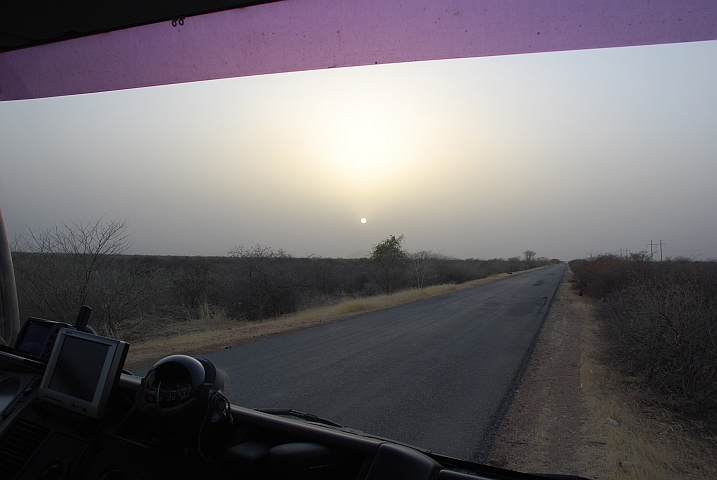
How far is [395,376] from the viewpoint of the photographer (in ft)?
24.2

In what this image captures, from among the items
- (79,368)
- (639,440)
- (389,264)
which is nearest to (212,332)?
(639,440)

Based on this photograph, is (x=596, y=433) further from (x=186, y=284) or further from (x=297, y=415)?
(x=186, y=284)

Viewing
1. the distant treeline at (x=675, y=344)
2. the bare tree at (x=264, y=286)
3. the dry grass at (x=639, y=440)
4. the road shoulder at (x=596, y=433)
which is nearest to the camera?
the dry grass at (x=639, y=440)

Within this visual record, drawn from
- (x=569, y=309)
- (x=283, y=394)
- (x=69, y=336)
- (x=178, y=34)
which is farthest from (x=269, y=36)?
(x=569, y=309)

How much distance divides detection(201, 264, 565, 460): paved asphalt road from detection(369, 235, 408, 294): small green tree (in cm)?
2335

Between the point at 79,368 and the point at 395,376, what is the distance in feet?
18.9

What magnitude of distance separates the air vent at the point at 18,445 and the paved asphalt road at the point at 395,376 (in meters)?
3.26

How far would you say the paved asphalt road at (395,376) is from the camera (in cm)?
511

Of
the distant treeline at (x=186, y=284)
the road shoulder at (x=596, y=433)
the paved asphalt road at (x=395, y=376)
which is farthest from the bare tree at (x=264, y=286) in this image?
the road shoulder at (x=596, y=433)

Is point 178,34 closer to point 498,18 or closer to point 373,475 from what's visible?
point 498,18

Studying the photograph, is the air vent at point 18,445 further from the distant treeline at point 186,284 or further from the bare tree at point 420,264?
the bare tree at point 420,264

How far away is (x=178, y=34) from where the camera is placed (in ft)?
9.58

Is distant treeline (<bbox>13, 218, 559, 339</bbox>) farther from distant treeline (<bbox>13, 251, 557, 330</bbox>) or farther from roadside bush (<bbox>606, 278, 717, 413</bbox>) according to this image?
roadside bush (<bbox>606, 278, 717, 413</bbox>)

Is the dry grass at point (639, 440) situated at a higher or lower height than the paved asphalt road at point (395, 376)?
higher
